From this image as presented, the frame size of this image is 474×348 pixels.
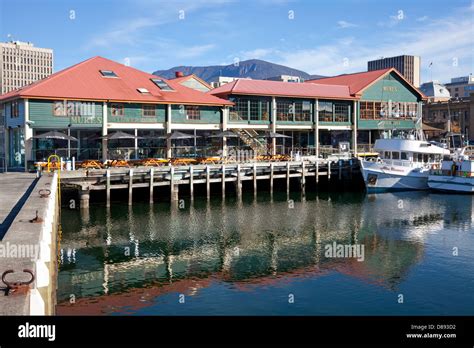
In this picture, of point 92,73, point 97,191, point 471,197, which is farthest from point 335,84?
point 97,191

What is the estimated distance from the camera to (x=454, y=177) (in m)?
50.4

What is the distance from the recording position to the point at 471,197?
158 ft

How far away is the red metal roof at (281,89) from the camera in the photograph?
59562 mm

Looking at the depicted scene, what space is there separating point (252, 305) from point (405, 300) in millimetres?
5554

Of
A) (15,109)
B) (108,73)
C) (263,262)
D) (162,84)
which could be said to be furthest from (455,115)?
(263,262)

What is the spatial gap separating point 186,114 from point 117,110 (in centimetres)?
715

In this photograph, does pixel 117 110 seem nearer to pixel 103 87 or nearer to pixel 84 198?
pixel 103 87

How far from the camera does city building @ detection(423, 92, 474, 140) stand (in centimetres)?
10588

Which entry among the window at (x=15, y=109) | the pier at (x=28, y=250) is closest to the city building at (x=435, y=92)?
the window at (x=15, y=109)

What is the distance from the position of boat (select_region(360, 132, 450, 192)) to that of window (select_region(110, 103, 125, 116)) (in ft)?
75.1

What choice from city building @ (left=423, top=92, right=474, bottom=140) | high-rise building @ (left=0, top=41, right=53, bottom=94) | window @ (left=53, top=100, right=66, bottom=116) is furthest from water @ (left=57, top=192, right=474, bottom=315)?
high-rise building @ (left=0, top=41, right=53, bottom=94)
